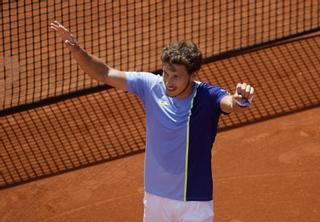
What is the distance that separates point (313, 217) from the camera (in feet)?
20.6

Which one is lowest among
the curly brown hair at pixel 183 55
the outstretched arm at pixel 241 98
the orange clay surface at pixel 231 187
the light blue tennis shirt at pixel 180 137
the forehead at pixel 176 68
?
the orange clay surface at pixel 231 187

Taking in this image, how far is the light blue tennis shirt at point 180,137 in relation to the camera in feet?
14.7

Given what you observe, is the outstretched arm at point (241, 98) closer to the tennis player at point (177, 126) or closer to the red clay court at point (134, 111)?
the tennis player at point (177, 126)

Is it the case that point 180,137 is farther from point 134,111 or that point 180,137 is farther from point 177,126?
point 134,111

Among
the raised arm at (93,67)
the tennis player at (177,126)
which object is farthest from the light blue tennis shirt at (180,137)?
the raised arm at (93,67)

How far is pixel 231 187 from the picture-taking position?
6.74 meters

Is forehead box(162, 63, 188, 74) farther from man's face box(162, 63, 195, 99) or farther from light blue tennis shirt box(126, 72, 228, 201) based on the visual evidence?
light blue tennis shirt box(126, 72, 228, 201)

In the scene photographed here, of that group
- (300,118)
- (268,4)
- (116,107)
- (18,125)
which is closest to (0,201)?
(18,125)

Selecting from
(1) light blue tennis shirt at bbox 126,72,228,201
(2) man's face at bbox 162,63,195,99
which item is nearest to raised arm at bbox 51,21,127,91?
(1) light blue tennis shirt at bbox 126,72,228,201

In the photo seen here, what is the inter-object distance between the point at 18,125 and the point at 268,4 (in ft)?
14.4

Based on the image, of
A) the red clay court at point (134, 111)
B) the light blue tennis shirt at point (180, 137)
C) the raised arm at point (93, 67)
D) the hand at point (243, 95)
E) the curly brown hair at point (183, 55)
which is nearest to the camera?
the hand at point (243, 95)

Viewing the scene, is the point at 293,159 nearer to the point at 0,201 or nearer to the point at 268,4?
the point at 0,201

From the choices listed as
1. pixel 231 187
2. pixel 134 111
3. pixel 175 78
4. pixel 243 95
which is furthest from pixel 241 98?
pixel 134 111

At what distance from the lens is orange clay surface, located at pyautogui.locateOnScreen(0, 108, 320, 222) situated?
6457mm
